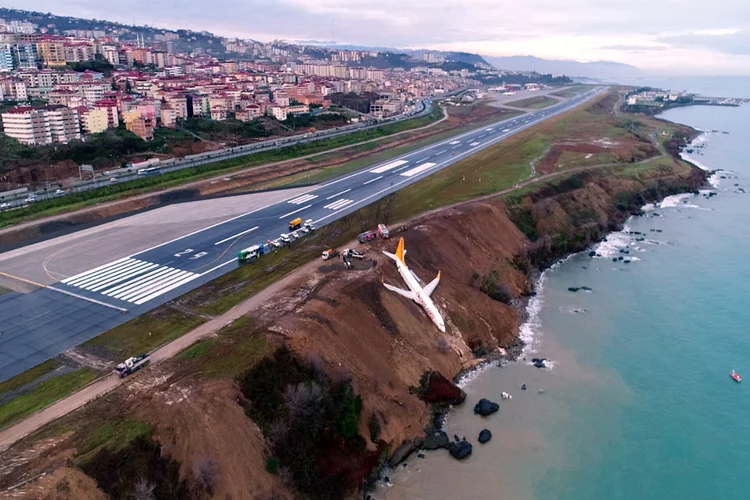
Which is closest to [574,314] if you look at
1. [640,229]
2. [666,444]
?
[666,444]

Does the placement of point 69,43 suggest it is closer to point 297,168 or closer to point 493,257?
point 297,168

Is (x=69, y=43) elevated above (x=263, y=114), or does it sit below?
above

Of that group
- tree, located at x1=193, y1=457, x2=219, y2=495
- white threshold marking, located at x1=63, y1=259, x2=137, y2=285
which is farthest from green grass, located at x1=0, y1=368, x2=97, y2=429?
white threshold marking, located at x1=63, y1=259, x2=137, y2=285

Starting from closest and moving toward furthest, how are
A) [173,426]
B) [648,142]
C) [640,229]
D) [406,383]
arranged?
1. [173,426]
2. [406,383]
3. [640,229]
4. [648,142]

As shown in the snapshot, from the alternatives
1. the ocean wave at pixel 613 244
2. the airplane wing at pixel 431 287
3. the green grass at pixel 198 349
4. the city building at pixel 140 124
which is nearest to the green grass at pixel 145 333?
the green grass at pixel 198 349

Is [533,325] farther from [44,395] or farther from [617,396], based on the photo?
[44,395]
